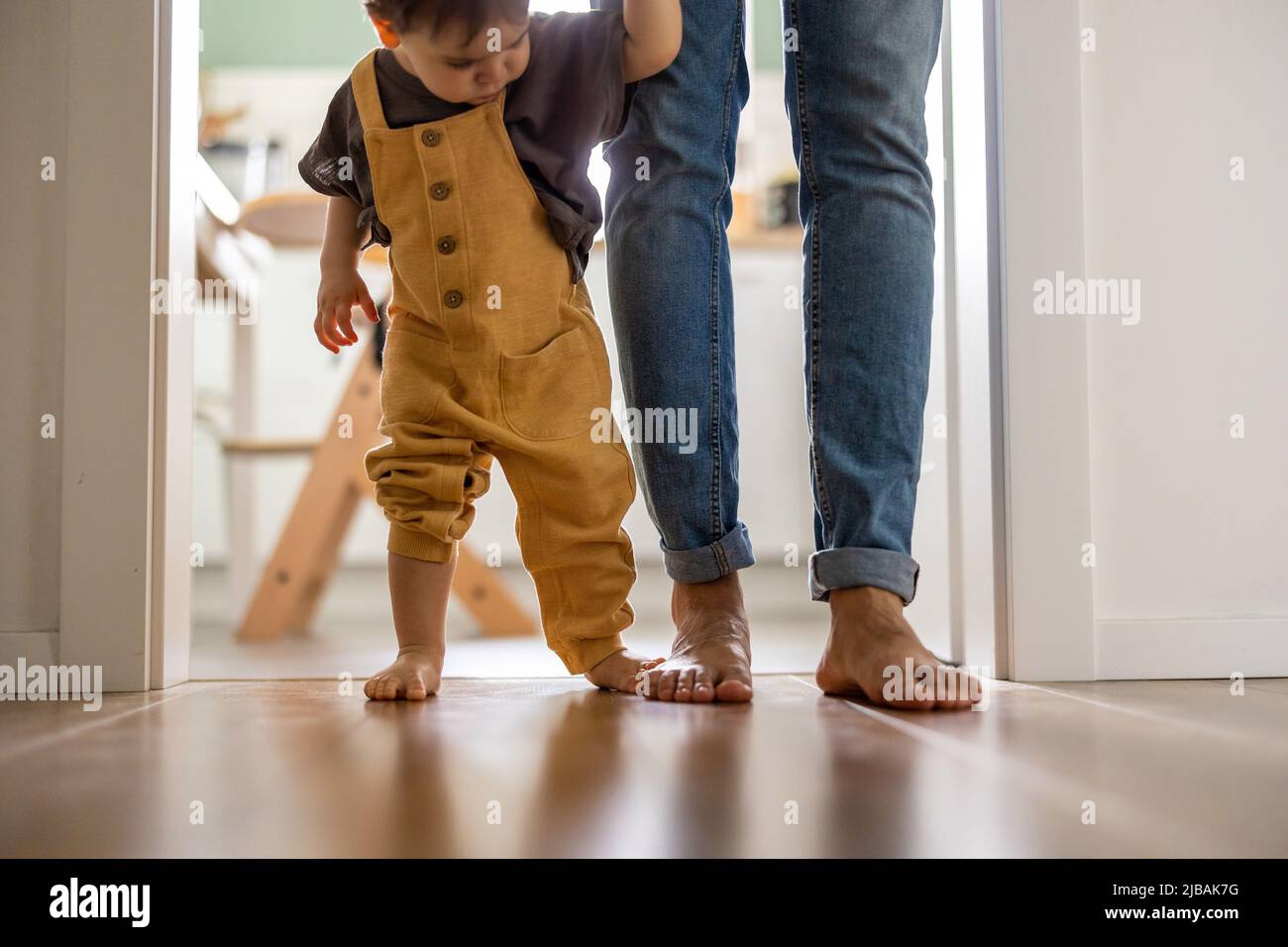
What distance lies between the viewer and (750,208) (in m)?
2.38

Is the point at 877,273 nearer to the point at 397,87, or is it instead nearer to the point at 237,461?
the point at 397,87

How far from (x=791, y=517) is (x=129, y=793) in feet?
6.39

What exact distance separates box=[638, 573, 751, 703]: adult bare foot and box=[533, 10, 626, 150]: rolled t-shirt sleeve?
1.28 ft

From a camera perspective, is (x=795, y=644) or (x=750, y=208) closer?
(x=795, y=644)

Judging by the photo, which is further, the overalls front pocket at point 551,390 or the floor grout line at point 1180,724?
the overalls front pocket at point 551,390

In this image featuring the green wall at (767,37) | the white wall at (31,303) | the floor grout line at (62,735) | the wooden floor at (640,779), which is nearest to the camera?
the wooden floor at (640,779)

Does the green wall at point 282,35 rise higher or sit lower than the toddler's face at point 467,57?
higher

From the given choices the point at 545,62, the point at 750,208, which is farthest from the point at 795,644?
the point at 750,208

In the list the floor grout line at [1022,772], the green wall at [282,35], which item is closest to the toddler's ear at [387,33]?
the floor grout line at [1022,772]

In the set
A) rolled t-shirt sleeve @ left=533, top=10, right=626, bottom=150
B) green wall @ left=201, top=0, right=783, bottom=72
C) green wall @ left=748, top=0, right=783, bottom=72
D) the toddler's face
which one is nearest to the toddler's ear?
the toddler's face

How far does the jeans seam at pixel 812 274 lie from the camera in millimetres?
841

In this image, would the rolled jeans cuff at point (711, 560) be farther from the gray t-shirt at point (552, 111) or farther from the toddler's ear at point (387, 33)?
the toddler's ear at point (387, 33)
